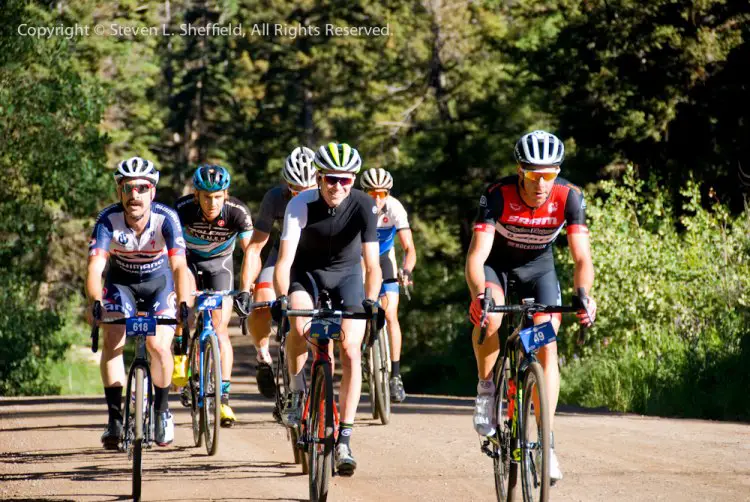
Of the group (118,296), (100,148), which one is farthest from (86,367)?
(118,296)

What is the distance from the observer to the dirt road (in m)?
8.83

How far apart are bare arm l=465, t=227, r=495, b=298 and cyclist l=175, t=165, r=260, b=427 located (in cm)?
391

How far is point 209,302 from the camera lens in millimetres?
11094

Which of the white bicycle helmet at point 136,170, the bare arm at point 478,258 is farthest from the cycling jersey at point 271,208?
the bare arm at point 478,258

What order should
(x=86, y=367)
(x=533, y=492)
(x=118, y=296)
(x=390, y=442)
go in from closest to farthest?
1. (x=533, y=492)
2. (x=118, y=296)
3. (x=390, y=442)
4. (x=86, y=367)

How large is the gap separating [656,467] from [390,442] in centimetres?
272

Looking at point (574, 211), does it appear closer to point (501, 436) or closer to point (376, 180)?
point (501, 436)

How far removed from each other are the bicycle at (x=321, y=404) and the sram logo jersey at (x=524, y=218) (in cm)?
111

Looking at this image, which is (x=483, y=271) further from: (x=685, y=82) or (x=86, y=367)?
(x=86, y=367)

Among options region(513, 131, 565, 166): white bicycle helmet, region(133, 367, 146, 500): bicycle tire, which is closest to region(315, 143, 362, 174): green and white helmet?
region(513, 131, 565, 166): white bicycle helmet

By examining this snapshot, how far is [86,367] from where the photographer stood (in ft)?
107

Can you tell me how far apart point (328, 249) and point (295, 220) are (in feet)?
1.12

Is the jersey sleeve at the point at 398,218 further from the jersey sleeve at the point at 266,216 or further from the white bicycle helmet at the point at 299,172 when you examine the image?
the jersey sleeve at the point at 266,216

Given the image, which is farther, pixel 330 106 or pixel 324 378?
pixel 330 106
